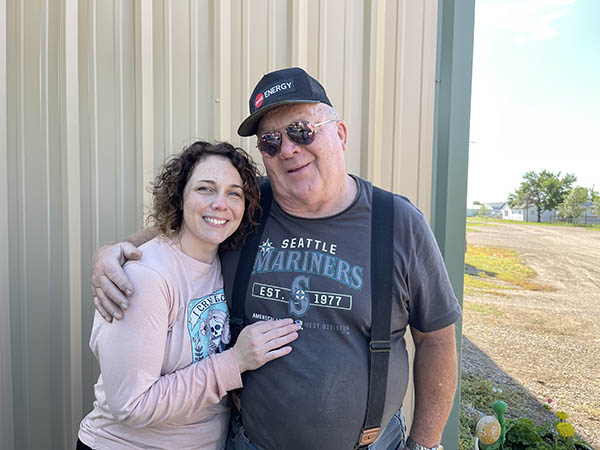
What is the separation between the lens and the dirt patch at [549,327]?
365 centimetres

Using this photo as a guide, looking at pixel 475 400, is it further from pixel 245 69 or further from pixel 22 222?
pixel 22 222

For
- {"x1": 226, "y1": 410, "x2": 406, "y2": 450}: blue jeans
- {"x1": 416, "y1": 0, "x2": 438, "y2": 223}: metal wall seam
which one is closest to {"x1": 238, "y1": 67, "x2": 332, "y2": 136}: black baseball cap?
{"x1": 416, "y1": 0, "x2": 438, "y2": 223}: metal wall seam

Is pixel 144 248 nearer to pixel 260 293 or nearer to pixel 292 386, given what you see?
pixel 260 293

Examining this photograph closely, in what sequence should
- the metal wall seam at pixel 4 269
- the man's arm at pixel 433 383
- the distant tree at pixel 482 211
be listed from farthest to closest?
the distant tree at pixel 482 211, the metal wall seam at pixel 4 269, the man's arm at pixel 433 383

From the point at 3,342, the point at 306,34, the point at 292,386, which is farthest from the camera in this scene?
the point at 306,34

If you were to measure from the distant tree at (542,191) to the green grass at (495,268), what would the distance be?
0.91 metres

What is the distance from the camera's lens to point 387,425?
1.49 metres

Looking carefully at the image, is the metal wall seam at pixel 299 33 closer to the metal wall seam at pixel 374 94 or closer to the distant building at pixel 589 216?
the metal wall seam at pixel 374 94

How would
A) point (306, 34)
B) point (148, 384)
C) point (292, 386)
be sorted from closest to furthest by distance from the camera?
point (148, 384) → point (292, 386) → point (306, 34)

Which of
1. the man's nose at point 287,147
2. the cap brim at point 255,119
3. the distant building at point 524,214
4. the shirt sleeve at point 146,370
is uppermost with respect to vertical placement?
the cap brim at point 255,119

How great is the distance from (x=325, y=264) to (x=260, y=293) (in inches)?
10.2

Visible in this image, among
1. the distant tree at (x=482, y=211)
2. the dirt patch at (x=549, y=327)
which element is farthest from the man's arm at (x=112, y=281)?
the distant tree at (x=482, y=211)

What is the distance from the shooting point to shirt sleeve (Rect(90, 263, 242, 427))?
3.62 feet

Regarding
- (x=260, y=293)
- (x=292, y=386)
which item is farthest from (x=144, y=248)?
(x=292, y=386)
